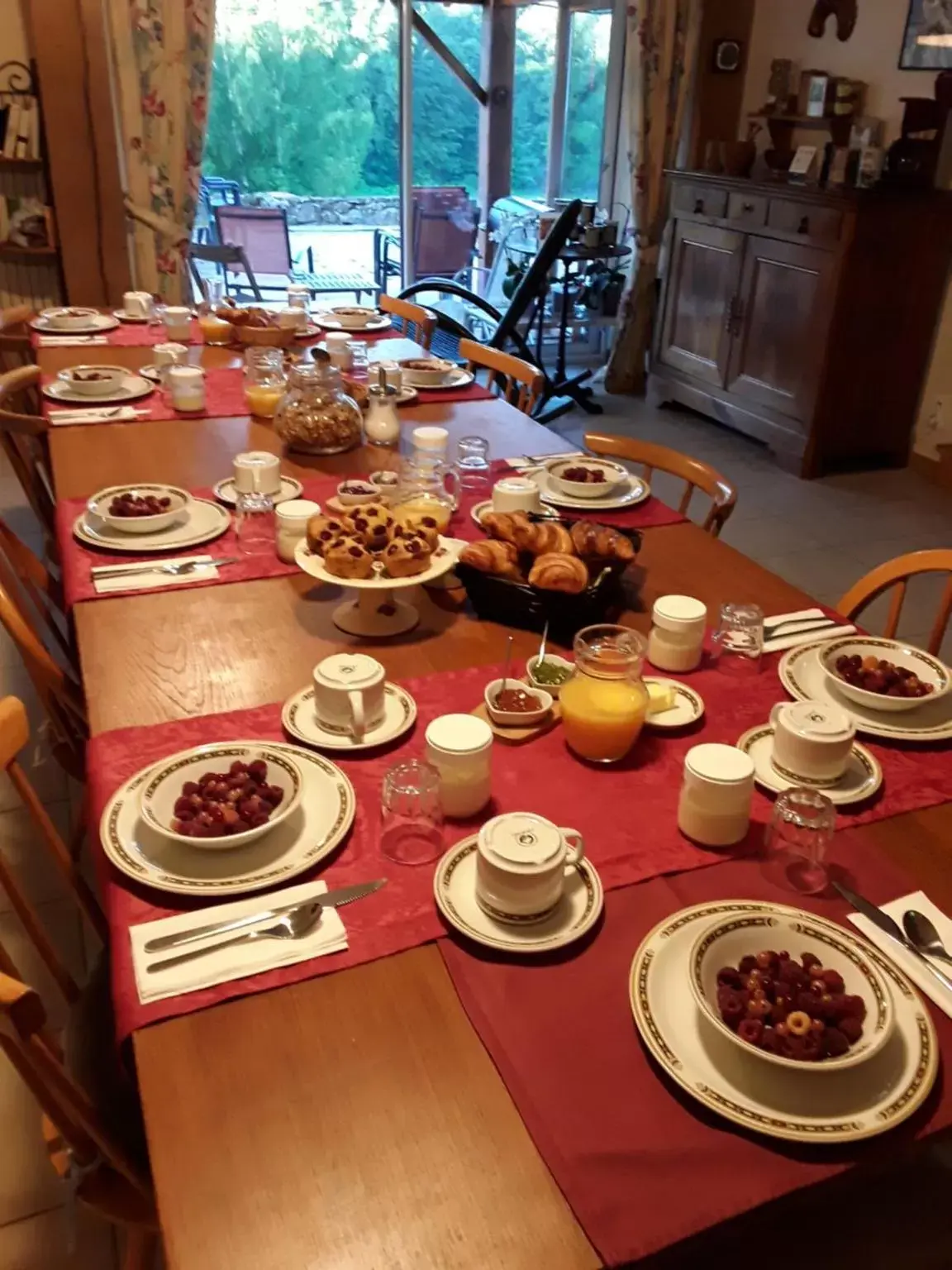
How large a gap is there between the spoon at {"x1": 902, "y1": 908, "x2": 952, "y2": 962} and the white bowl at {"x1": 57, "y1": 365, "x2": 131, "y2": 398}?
2239mm

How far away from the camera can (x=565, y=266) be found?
17.0 feet

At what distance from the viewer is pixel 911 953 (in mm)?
962

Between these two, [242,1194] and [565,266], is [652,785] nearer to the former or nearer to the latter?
[242,1194]

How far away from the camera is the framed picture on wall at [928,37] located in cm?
400

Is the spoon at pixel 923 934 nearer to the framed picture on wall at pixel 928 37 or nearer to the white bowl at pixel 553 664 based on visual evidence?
the white bowl at pixel 553 664

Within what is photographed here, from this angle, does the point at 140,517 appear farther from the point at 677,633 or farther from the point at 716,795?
the point at 716,795

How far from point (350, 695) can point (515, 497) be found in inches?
27.1

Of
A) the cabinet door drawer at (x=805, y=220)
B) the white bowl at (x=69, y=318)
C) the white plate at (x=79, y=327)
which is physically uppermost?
the cabinet door drawer at (x=805, y=220)

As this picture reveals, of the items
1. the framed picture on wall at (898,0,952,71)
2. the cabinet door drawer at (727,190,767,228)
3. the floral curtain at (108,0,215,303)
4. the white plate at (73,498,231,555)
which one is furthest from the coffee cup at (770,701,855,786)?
the floral curtain at (108,0,215,303)

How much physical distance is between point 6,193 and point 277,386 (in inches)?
108

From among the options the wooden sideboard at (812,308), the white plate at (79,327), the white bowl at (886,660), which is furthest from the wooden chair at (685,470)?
the wooden sideboard at (812,308)

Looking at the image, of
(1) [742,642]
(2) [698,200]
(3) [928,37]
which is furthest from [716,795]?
(2) [698,200]

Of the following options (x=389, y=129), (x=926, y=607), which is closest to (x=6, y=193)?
(x=389, y=129)

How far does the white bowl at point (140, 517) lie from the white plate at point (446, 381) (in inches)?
39.1
